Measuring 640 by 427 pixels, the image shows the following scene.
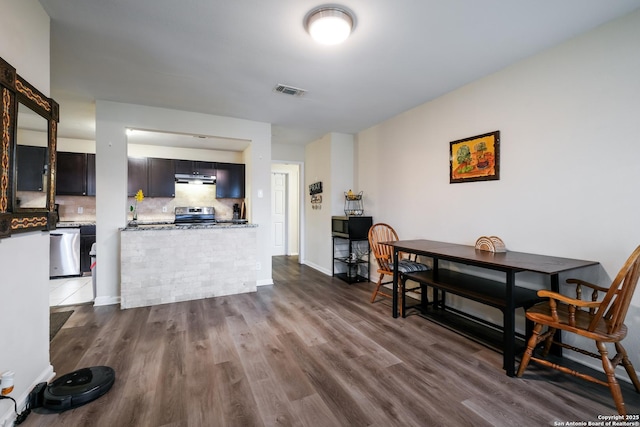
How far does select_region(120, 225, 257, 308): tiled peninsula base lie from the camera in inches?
127

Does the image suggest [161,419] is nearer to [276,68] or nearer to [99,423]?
[99,423]

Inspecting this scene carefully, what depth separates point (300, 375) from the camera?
1895 millimetres

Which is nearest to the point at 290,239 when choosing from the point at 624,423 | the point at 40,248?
the point at 40,248

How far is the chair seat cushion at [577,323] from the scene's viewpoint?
1536mm

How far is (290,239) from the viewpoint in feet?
22.3

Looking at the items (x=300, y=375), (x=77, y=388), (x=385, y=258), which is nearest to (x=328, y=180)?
(x=385, y=258)

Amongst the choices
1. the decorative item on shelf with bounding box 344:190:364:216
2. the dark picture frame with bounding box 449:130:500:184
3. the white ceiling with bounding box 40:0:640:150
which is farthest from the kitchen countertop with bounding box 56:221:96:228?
the dark picture frame with bounding box 449:130:500:184

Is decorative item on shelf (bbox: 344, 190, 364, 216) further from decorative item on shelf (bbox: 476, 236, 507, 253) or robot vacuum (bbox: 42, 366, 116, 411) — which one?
robot vacuum (bbox: 42, 366, 116, 411)

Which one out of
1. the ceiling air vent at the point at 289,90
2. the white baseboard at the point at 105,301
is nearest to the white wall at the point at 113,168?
the white baseboard at the point at 105,301

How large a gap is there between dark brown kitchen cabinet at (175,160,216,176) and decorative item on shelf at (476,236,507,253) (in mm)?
4797

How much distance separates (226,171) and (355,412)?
494 cm

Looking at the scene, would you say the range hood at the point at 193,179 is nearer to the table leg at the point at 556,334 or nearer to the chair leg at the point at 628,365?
the table leg at the point at 556,334

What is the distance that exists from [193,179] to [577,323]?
558 centimetres

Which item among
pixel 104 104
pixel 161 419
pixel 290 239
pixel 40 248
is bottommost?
pixel 161 419
